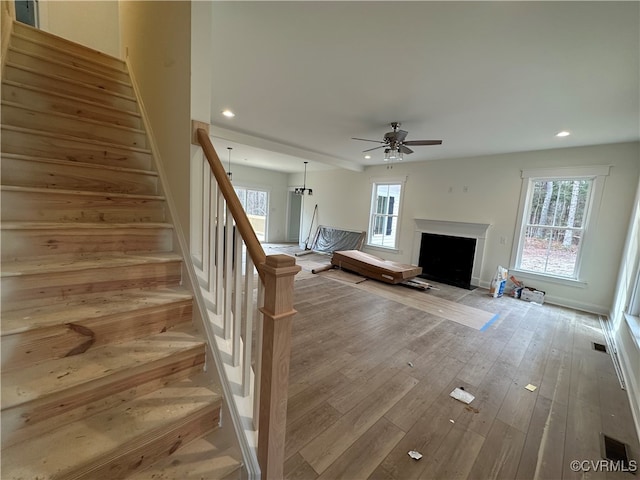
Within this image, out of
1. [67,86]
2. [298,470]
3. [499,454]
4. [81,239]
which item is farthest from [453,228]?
[67,86]

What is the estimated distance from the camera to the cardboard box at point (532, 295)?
14.2ft

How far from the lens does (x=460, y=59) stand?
2.03m

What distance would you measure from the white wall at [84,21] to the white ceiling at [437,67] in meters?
1.50

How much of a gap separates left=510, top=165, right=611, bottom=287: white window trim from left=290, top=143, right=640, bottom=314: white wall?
2.6 inches

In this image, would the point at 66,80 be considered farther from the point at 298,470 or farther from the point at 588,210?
the point at 588,210

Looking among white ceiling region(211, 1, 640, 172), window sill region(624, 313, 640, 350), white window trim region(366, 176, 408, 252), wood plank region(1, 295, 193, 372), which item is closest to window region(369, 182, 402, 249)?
white window trim region(366, 176, 408, 252)

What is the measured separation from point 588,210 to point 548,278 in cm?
122

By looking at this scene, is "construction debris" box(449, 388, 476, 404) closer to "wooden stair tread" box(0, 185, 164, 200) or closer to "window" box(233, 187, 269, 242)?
"wooden stair tread" box(0, 185, 164, 200)

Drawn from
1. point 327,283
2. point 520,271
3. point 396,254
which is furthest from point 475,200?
point 327,283

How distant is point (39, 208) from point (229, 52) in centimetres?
179

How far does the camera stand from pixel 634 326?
2.49 metres

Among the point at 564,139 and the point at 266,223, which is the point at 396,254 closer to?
the point at 564,139

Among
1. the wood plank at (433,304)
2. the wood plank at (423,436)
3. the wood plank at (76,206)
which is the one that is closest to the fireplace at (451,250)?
the wood plank at (433,304)

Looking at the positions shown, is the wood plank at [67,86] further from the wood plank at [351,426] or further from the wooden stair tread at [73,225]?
the wood plank at [351,426]
